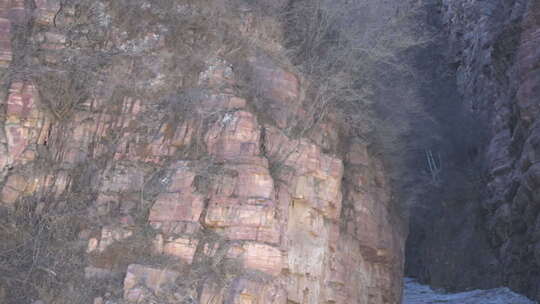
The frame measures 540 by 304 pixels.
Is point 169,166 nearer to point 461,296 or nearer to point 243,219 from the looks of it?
point 243,219

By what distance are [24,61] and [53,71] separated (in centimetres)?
73

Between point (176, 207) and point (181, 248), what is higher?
point (176, 207)

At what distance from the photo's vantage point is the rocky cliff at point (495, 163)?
70.7 feet

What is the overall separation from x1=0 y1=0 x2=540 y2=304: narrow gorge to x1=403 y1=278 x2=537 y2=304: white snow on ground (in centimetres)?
69

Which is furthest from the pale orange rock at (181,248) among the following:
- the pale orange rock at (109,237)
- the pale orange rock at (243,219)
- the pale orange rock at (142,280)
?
the pale orange rock at (109,237)

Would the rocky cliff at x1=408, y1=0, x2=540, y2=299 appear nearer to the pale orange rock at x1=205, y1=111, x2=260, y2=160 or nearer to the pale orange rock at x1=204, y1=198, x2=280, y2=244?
the pale orange rock at x1=205, y1=111, x2=260, y2=160

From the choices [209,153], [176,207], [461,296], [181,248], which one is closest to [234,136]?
[209,153]

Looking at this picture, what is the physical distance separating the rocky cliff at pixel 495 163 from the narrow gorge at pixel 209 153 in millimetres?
244

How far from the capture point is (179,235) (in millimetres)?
12992

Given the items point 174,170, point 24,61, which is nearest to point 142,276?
point 174,170

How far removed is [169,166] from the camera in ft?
45.8

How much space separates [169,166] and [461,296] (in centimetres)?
1482

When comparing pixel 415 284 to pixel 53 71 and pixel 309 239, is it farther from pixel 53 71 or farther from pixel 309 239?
pixel 53 71

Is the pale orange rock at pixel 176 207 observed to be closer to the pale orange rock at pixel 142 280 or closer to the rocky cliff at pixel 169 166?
the rocky cliff at pixel 169 166
